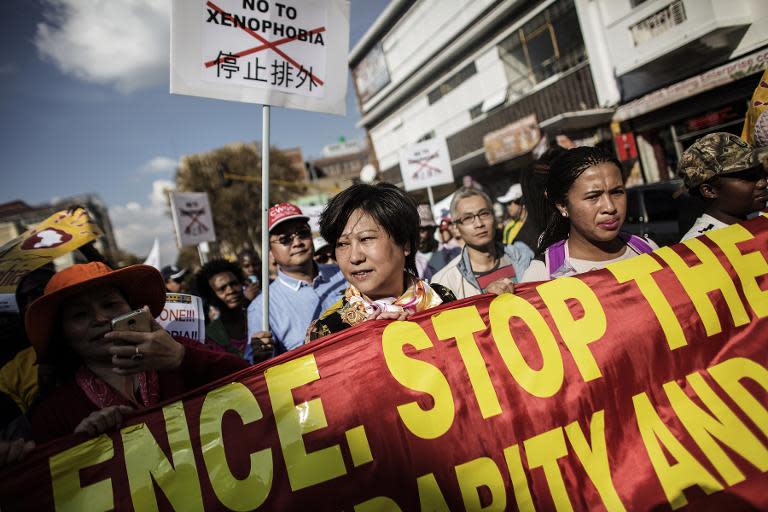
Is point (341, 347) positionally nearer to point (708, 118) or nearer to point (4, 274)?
point (4, 274)

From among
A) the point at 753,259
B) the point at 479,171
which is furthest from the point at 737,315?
the point at 479,171

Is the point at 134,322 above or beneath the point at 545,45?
beneath

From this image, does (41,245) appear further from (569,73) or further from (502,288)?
(569,73)

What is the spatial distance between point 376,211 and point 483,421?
0.92 metres

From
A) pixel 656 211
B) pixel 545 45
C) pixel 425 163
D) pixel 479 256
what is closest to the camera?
pixel 479 256

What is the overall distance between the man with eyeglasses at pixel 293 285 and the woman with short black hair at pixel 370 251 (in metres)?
0.96

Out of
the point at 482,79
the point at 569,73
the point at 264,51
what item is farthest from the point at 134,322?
the point at 482,79

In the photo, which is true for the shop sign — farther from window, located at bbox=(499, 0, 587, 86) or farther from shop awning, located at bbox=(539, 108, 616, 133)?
window, located at bbox=(499, 0, 587, 86)

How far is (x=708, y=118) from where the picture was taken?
10383mm

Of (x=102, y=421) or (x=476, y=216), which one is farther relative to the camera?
(x=476, y=216)

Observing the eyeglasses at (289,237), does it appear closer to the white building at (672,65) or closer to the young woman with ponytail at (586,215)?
the young woman with ponytail at (586,215)

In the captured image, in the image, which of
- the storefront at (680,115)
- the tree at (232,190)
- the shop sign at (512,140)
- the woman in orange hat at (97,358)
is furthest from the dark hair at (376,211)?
the tree at (232,190)

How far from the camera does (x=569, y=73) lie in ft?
44.0

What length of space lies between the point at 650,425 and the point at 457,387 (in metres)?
0.72
